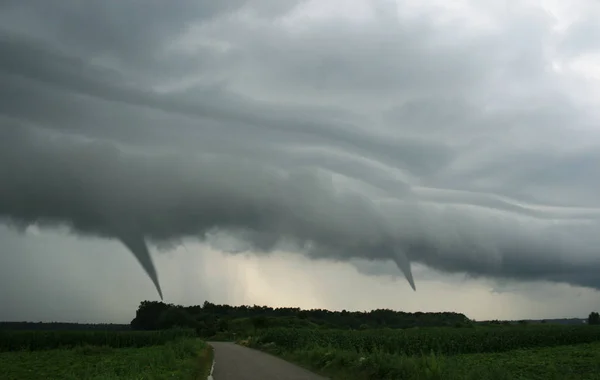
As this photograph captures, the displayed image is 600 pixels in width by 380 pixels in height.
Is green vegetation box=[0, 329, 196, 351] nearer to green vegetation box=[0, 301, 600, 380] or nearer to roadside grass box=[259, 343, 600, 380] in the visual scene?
green vegetation box=[0, 301, 600, 380]

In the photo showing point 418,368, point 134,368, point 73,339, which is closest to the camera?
point 418,368

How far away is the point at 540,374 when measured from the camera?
97.2ft

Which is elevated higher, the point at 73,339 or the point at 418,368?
the point at 418,368

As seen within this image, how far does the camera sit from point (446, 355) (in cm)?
4700

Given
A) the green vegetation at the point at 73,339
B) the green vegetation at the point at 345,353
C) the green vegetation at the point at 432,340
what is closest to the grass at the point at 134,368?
the green vegetation at the point at 345,353

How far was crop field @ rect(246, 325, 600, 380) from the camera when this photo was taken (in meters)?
21.7

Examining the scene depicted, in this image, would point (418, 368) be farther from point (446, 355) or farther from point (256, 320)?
point (256, 320)

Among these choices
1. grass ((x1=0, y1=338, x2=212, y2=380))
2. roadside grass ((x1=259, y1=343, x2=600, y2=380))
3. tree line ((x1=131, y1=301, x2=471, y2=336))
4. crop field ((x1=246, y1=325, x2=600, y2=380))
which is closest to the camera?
roadside grass ((x1=259, y1=343, x2=600, y2=380))

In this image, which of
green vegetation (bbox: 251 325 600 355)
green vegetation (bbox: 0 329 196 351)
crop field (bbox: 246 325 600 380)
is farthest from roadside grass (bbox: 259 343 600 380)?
green vegetation (bbox: 0 329 196 351)

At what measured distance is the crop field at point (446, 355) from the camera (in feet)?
71.3

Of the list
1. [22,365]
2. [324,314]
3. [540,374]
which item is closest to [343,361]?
[540,374]

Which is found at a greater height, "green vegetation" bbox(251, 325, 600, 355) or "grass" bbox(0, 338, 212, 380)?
"green vegetation" bbox(251, 325, 600, 355)

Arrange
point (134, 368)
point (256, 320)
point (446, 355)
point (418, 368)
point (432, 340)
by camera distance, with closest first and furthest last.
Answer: point (418, 368), point (134, 368), point (446, 355), point (432, 340), point (256, 320)

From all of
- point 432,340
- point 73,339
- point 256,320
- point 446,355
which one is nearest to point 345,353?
point 446,355
